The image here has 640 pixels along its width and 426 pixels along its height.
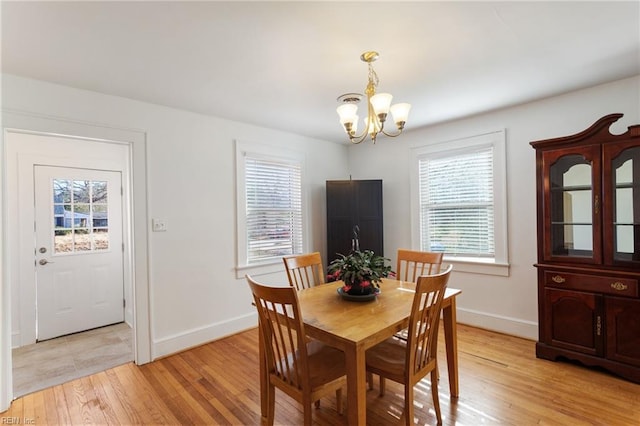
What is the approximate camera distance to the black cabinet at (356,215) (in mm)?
4148

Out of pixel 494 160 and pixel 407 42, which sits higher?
pixel 407 42

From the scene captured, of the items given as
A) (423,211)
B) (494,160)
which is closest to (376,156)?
(423,211)

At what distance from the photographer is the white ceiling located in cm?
165

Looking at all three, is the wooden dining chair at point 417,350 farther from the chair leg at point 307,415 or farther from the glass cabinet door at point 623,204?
the glass cabinet door at point 623,204

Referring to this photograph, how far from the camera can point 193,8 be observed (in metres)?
1.60

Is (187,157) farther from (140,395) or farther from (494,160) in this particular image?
(494,160)

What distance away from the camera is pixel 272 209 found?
13.0 ft

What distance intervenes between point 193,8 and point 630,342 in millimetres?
3729

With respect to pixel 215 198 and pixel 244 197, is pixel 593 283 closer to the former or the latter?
pixel 244 197

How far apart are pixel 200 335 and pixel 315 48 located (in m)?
2.95

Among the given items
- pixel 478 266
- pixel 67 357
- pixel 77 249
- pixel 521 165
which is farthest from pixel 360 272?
pixel 77 249

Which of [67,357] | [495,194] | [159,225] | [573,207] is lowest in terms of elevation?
[67,357]

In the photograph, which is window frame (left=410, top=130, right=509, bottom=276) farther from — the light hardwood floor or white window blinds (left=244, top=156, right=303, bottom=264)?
white window blinds (left=244, top=156, right=303, bottom=264)

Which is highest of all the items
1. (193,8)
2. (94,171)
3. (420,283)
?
(193,8)
